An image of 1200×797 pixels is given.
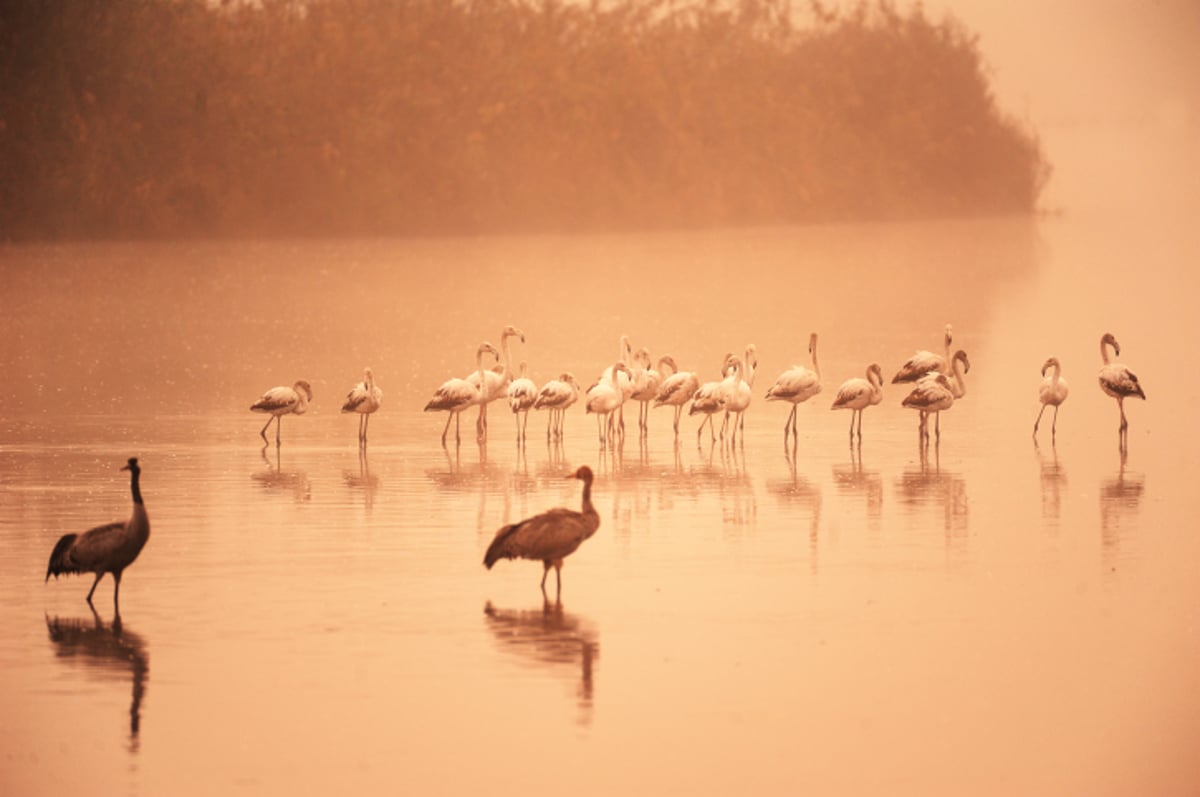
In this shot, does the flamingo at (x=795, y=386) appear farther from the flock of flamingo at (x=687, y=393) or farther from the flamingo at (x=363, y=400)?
the flamingo at (x=363, y=400)

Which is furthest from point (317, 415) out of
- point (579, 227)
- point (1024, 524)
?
point (579, 227)

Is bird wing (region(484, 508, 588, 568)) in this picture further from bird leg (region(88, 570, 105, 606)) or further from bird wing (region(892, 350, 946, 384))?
bird wing (region(892, 350, 946, 384))

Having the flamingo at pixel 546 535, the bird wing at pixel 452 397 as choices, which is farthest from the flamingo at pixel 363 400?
the flamingo at pixel 546 535

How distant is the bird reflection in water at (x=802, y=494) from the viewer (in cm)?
1307

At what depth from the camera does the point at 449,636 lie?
10.1 meters

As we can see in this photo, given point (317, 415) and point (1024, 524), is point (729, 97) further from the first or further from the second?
point (1024, 524)

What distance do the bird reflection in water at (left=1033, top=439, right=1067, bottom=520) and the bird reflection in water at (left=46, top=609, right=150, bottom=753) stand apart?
20.2 feet

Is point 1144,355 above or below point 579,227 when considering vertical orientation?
below

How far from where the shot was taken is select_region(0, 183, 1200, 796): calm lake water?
8.41 m

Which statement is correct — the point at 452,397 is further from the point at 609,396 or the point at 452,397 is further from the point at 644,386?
the point at 644,386

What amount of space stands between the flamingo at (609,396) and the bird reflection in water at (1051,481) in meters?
3.46

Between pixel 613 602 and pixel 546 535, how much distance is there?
54 centimetres

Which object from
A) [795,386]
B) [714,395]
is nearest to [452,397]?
[714,395]

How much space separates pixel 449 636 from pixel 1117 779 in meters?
3.38
